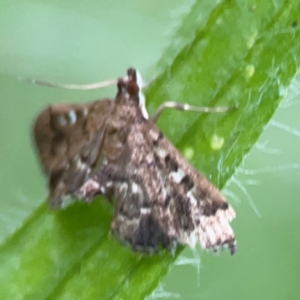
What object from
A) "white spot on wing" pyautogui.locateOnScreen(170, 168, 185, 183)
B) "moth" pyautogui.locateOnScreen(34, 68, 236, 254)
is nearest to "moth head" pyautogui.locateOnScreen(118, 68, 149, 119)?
"moth" pyautogui.locateOnScreen(34, 68, 236, 254)

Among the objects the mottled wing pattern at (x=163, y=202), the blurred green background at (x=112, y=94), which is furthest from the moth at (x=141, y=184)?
the blurred green background at (x=112, y=94)

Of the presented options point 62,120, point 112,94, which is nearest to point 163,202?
point 62,120

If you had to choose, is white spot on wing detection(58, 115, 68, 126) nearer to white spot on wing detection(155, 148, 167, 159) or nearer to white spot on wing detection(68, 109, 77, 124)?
white spot on wing detection(68, 109, 77, 124)

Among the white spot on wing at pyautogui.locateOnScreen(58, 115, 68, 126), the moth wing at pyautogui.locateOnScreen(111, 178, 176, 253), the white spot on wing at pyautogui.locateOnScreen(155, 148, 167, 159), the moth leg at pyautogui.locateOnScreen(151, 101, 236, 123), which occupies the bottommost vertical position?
the moth wing at pyautogui.locateOnScreen(111, 178, 176, 253)

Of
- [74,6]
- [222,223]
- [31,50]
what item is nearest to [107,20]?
[74,6]

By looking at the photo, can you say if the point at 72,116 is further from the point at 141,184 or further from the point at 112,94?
the point at 112,94

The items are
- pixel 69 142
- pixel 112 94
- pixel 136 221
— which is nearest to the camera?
pixel 136 221

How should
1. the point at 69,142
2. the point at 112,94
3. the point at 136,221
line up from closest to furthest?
the point at 136,221 → the point at 69,142 → the point at 112,94
